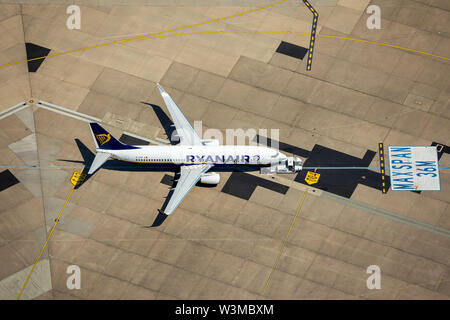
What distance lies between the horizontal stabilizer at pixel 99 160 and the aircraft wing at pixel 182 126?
446 inches

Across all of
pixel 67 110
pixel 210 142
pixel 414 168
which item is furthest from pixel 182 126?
pixel 414 168

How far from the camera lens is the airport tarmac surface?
224ft

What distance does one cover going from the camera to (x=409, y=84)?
7775 cm

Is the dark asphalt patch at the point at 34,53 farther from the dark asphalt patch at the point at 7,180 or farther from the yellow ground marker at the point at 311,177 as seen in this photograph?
the yellow ground marker at the point at 311,177

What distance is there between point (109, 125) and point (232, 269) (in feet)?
98.2

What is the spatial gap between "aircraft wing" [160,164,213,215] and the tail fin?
8.73 meters

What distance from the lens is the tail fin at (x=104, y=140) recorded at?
67125mm

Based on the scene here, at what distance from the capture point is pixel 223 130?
74375mm

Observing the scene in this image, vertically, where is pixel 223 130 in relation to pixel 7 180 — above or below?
above

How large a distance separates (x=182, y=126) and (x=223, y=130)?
6.75m

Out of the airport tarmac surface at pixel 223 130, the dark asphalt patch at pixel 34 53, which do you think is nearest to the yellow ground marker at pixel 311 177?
the airport tarmac surface at pixel 223 130

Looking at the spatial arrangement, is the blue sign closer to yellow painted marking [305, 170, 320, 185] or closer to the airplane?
yellow painted marking [305, 170, 320, 185]

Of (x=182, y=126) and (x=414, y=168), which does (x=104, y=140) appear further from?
(x=414, y=168)

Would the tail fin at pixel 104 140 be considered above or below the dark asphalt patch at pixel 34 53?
below
